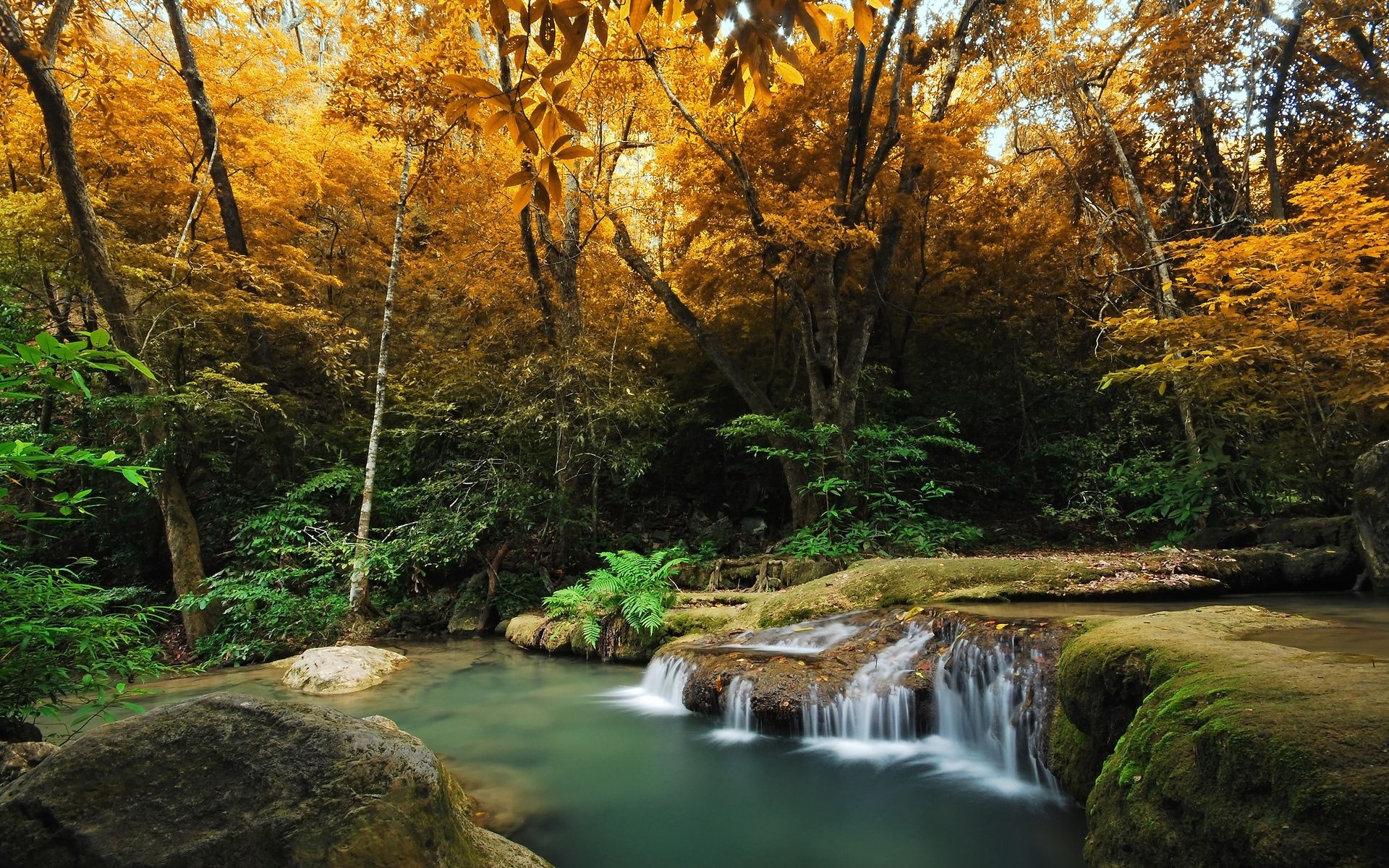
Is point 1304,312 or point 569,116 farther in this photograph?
point 1304,312

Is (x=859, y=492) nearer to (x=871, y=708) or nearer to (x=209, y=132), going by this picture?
(x=871, y=708)

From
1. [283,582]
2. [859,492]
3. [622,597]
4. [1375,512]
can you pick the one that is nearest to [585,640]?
[622,597]

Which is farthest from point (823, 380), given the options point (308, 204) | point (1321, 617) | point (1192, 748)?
point (308, 204)

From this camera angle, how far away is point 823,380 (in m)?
10.1

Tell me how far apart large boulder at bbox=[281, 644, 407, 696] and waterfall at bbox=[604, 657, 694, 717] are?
110 inches

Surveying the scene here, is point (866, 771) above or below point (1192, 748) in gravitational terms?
below

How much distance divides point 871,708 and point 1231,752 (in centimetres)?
297

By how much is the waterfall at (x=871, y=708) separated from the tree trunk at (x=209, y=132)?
1117cm

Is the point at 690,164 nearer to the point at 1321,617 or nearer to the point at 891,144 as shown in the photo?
the point at 891,144

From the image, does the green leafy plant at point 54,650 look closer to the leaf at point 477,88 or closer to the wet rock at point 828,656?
the leaf at point 477,88

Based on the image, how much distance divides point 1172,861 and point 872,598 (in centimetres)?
431

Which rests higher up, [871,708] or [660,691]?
[871,708]

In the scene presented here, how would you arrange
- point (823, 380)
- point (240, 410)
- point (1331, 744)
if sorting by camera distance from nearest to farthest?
point (1331, 744)
point (240, 410)
point (823, 380)

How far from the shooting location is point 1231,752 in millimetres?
2021
